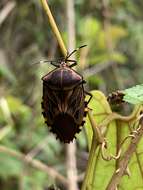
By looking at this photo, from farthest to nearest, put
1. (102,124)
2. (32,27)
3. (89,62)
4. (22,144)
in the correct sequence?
(32,27)
(89,62)
(22,144)
(102,124)

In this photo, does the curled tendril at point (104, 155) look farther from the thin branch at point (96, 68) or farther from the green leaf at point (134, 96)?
the thin branch at point (96, 68)

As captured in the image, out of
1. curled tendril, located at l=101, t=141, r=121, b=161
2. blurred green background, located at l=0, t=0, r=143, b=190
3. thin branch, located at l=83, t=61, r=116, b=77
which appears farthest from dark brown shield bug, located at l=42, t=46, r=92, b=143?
thin branch, located at l=83, t=61, r=116, b=77

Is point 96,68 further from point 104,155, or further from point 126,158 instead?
point 126,158

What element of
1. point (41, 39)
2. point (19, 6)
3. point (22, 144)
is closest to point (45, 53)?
point (41, 39)

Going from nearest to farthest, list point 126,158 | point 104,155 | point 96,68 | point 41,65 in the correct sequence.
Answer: point 126,158 → point 104,155 → point 41,65 → point 96,68

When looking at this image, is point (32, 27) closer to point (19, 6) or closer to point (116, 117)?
point (19, 6)

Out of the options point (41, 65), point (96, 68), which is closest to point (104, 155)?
point (41, 65)

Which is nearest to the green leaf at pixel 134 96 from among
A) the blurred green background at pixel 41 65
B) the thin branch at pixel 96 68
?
the blurred green background at pixel 41 65
